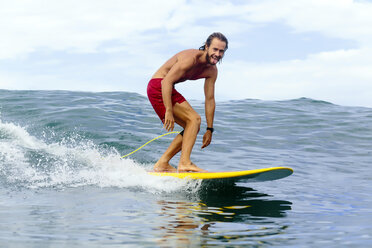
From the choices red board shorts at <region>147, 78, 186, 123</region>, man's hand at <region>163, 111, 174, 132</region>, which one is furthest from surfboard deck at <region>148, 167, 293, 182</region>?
red board shorts at <region>147, 78, 186, 123</region>

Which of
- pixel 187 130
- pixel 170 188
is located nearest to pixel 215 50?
pixel 187 130

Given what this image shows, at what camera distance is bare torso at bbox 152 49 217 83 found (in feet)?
20.6

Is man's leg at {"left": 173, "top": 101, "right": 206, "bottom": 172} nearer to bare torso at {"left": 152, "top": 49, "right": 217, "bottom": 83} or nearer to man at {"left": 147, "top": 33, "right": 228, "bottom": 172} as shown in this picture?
man at {"left": 147, "top": 33, "right": 228, "bottom": 172}

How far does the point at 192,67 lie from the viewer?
6297 millimetres

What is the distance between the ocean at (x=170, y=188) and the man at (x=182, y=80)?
27.2 inches

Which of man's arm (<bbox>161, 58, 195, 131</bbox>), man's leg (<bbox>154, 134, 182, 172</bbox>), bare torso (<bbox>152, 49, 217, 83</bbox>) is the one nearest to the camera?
man's arm (<bbox>161, 58, 195, 131</bbox>)

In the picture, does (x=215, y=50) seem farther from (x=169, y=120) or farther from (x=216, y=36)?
(x=169, y=120)

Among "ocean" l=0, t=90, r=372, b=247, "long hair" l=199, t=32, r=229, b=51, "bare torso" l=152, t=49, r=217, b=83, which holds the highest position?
"long hair" l=199, t=32, r=229, b=51

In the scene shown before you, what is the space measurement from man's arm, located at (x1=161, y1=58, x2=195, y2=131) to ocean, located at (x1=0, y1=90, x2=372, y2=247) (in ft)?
2.95

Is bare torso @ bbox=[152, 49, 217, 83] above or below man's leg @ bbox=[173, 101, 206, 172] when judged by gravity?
above

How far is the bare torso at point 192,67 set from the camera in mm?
6289

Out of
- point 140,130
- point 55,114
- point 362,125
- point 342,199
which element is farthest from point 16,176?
point 362,125

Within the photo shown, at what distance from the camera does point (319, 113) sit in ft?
56.3

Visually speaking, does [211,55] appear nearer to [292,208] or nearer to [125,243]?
[292,208]
